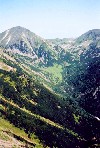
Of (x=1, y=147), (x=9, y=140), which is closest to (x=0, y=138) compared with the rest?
(x=9, y=140)

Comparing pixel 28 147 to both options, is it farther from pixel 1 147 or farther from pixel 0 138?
pixel 1 147

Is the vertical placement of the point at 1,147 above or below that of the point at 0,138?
below

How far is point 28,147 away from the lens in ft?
638

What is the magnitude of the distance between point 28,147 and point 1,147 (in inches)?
1351

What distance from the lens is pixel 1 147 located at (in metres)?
164

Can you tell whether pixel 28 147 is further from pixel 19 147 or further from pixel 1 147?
pixel 1 147

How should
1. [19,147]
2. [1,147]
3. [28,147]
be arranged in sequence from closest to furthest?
[1,147] < [19,147] < [28,147]

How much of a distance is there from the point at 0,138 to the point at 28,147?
22.3m

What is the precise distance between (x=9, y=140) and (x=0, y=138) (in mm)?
7200

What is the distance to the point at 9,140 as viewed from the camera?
18825cm

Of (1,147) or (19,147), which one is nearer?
(1,147)

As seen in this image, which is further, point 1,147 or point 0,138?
point 0,138

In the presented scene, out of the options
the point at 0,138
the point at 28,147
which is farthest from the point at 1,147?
the point at 28,147

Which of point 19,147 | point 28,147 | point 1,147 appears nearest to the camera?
point 1,147
